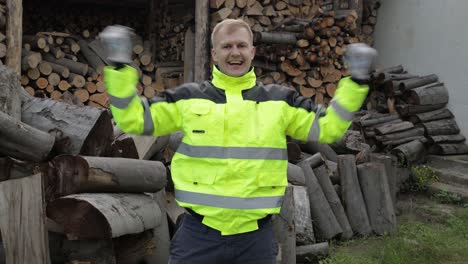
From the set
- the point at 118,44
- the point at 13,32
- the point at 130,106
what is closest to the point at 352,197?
the point at 130,106

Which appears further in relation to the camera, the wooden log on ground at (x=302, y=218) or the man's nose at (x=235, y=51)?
the wooden log on ground at (x=302, y=218)

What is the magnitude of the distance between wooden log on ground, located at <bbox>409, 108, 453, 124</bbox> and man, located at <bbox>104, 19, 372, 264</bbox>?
5.95 m

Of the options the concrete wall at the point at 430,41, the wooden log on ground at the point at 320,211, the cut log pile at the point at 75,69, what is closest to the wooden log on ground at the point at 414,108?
the concrete wall at the point at 430,41

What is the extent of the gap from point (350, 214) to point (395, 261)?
118cm

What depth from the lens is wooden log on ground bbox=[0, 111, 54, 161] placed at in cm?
369

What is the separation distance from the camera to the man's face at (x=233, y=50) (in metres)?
2.38

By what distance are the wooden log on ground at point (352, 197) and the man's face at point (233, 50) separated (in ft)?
11.6

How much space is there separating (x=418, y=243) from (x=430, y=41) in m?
4.68

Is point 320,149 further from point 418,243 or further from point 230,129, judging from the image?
point 230,129

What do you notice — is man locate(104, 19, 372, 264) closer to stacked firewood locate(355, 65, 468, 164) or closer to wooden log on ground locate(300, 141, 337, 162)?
wooden log on ground locate(300, 141, 337, 162)

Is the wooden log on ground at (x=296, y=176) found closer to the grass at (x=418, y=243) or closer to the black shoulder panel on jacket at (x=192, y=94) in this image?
the grass at (x=418, y=243)

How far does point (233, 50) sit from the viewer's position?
2381mm

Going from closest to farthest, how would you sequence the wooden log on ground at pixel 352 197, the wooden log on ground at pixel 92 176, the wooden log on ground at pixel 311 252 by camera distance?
the wooden log on ground at pixel 92 176, the wooden log on ground at pixel 311 252, the wooden log on ground at pixel 352 197

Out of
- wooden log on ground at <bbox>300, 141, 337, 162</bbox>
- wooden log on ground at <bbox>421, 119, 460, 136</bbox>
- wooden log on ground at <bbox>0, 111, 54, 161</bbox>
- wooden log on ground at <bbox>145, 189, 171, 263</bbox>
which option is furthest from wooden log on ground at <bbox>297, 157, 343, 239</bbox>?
wooden log on ground at <bbox>421, 119, 460, 136</bbox>
